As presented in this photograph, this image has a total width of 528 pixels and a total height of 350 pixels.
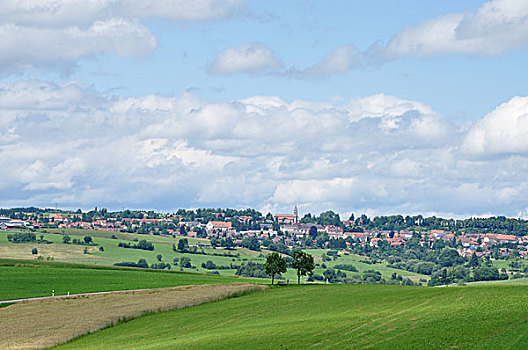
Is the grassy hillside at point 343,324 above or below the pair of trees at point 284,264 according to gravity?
below

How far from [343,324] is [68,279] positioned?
6561cm

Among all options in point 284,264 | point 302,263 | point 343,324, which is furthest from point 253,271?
point 343,324

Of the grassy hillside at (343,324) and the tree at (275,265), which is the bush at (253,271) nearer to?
the tree at (275,265)

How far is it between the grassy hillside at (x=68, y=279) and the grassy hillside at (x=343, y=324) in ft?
83.5

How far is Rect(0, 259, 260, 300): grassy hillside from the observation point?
312 ft

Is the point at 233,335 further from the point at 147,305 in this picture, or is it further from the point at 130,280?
the point at 130,280

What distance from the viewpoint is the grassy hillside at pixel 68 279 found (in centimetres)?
9524

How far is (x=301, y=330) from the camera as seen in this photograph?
50.6m

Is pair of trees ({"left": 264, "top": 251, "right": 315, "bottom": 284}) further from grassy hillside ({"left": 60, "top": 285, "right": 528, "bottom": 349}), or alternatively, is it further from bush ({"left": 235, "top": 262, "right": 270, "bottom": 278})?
bush ({"left": 235, "top": 262, "right": 270, "bottom": 278})

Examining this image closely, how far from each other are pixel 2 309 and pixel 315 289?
40439mm

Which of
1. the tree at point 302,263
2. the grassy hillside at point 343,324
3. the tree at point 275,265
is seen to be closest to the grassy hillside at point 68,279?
the tree at point 275,265

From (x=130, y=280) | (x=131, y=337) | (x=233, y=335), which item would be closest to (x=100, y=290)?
(x=130, y=280)

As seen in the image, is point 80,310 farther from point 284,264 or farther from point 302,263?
point 302,263

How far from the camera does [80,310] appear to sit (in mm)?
73875
